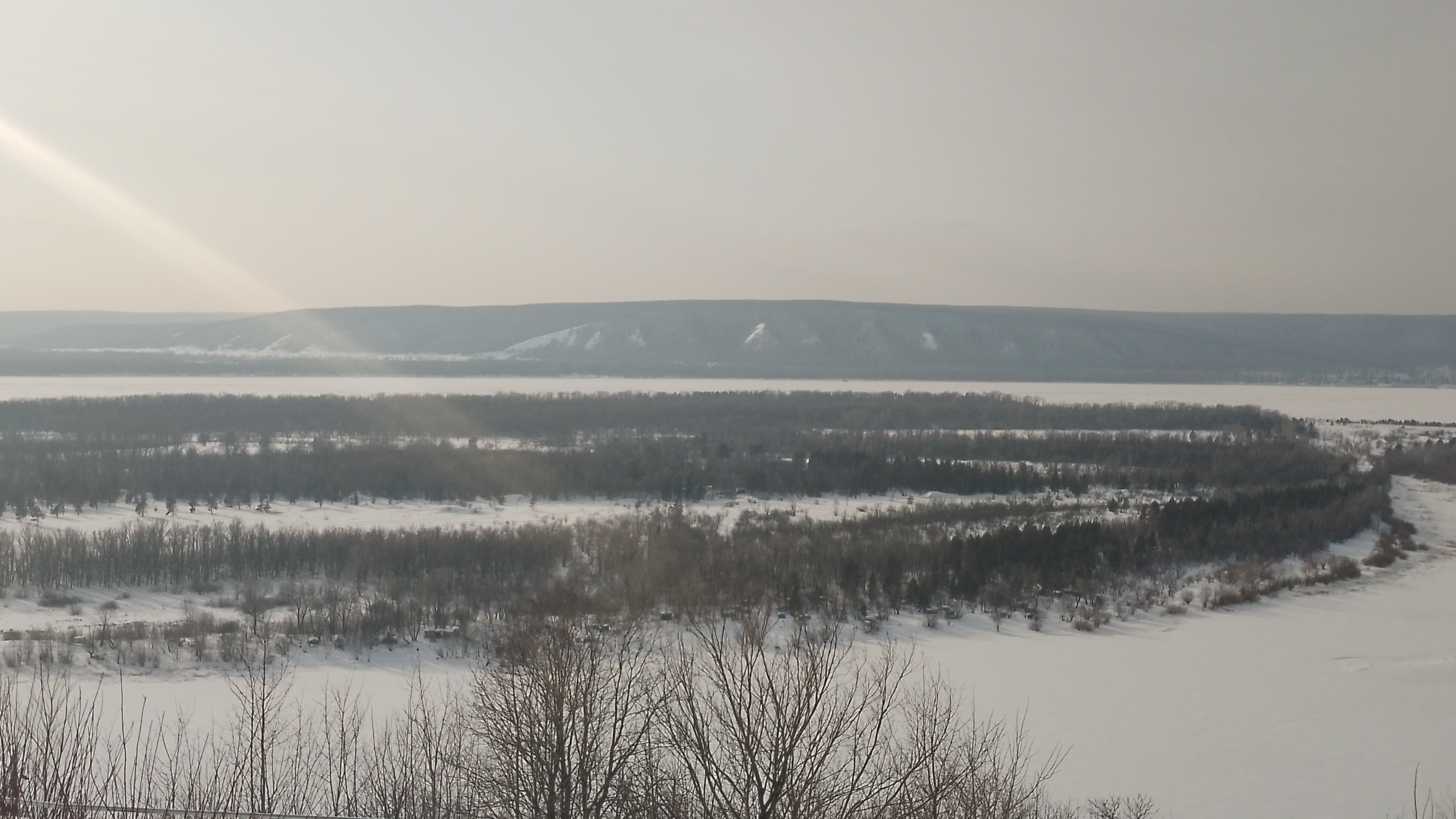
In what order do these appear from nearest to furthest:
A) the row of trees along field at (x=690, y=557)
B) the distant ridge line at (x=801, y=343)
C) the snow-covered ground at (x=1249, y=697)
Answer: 1. the snow-covered ground at (x=1249, y=697)
2. the row of trees along field at (x=690, y=557)
3. the distant ridge line at (x=801, y=343)

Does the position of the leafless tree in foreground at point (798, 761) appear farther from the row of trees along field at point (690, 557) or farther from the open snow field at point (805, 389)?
the open snow field at point (805, 389)

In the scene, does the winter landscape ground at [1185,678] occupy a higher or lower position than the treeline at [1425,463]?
lower

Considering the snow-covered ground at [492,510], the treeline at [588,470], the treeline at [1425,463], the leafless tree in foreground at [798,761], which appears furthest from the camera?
the treeline at [1425,463]

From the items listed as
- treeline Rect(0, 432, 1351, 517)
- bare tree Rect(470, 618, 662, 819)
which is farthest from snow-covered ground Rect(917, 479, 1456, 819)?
treeline Rect(0, 432, 1351, 517)

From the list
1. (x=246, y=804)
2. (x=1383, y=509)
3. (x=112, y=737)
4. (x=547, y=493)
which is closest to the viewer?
(x=246, y=804)

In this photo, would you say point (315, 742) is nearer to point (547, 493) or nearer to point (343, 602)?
point (343, 602)

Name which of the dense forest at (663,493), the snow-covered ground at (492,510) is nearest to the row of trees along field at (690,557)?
the dense forest at (663,493)

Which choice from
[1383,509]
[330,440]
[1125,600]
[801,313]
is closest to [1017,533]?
[1125,600]
